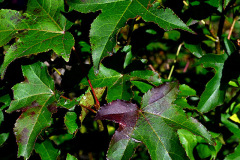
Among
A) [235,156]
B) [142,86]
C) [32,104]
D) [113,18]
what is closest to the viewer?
[113,18]

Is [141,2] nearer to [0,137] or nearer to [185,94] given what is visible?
[185,94]

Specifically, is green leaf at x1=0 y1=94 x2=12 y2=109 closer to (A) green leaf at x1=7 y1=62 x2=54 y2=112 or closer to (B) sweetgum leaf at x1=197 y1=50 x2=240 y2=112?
(A) green leaf at x1=7 y1=62 x2=54 y2=112

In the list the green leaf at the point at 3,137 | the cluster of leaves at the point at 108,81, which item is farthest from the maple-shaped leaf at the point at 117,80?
the green leaf at the point at 3,137

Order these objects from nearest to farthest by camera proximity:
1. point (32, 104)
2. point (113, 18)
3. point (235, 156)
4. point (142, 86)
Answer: point (113, 18) < point (32, 104) < point (142, 86) < point (235, 156)

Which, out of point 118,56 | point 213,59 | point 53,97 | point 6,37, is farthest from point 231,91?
point 6,37

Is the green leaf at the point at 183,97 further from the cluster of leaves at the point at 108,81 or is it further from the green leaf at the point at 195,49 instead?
the green leaf at the point at 195,49

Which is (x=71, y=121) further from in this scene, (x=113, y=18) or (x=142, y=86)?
(x=113, y=18)

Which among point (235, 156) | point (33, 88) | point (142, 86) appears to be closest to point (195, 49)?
point (142, 86)
